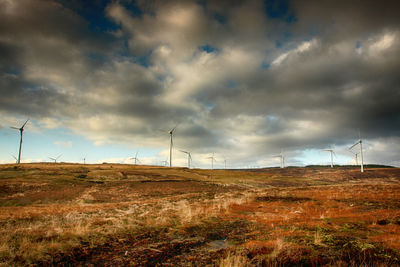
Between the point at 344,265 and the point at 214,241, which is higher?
the point at 344,265

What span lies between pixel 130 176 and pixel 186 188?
3150 cm

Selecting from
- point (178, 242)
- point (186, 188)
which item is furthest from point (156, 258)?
point (186, 188)

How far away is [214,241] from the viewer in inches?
542

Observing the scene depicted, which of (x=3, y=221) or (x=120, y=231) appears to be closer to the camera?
(x=120, y=231)

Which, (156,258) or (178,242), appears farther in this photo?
(178,242)

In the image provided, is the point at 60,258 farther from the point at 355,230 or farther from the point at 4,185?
the point at 4,185

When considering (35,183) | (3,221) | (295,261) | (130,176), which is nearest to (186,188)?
(130,176)

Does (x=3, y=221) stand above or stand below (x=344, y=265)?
below

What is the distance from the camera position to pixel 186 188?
2798 inches

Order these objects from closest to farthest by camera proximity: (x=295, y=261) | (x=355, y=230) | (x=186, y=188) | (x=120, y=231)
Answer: (x=295, y=261), (x=355, y=230), (x=120, y=231), (x=186, y=188)

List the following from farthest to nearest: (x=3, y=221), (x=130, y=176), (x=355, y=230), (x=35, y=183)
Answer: (x=130, y=176) < (x=35, y=183) < (x=3, y=221) < (x=355, y=230)

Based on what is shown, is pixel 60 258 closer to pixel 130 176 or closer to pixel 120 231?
pixel 120 231

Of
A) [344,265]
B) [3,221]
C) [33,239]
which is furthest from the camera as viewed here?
[3,221]

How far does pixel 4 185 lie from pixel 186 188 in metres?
47.2
